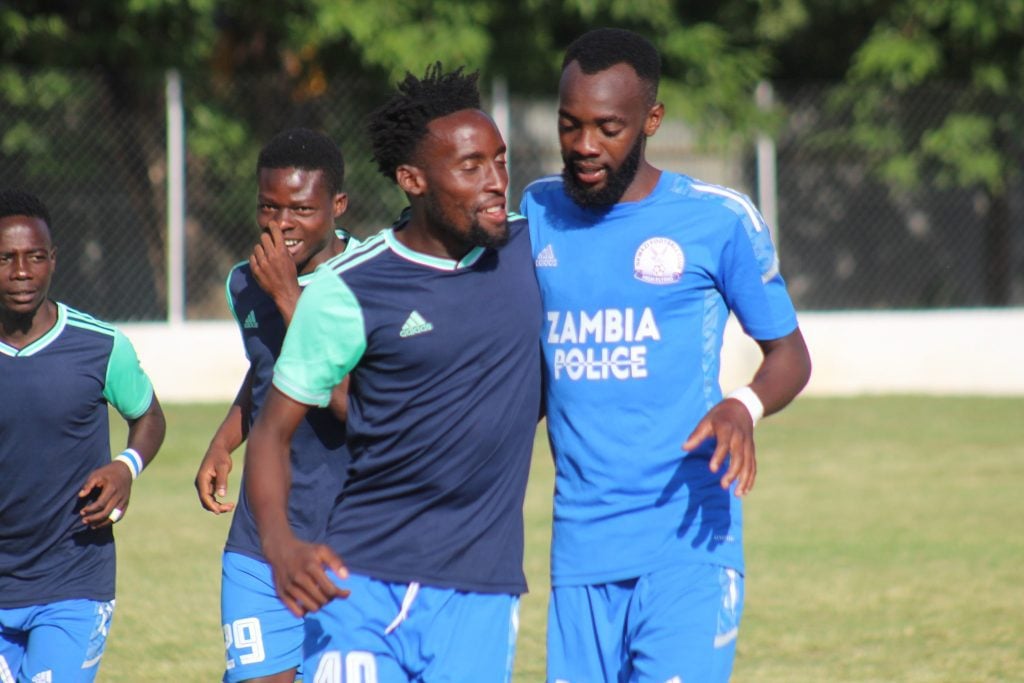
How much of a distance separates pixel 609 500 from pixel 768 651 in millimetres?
3398

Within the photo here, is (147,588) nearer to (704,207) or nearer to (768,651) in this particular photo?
(768,651)

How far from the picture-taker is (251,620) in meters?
5.07

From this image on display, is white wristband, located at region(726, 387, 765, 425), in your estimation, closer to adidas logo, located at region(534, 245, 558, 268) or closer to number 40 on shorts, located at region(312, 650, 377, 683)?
adidas logo, located at region(534, 245, 558, 268)

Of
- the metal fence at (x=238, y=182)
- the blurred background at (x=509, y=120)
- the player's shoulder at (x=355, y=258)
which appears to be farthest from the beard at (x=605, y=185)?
the metal fence at (x=238, y=182)

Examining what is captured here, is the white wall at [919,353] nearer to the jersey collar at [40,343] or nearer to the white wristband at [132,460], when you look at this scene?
the white wristband at [132,460]

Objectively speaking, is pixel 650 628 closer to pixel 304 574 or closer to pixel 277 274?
pixel 304 574

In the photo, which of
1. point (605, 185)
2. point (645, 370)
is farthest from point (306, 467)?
point (605, 185)

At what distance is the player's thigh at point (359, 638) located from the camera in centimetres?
393

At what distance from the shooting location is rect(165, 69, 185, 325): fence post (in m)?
15.6

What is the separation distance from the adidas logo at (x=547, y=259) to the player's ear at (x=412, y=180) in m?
0.41

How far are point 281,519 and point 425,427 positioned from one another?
450 mm

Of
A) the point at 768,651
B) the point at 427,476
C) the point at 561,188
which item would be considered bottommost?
the point at 768,651

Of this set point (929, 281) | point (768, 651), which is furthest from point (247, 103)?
point (768, 651)

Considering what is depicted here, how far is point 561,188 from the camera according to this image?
14.8 ft
